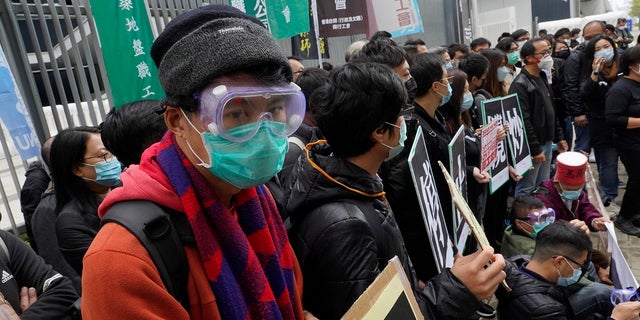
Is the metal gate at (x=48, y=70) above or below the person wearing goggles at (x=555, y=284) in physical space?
above

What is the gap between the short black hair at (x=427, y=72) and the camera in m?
3.14

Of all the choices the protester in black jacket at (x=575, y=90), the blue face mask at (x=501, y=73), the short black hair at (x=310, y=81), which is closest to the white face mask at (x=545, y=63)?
the blue face mask at (x=501, y=73)

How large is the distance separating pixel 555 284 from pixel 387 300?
2116mm

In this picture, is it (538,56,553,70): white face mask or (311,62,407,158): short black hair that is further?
(538,56,553,70): white face mask

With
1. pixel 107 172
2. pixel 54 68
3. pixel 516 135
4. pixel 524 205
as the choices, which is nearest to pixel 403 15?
pixel 516 135

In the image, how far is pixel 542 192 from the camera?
3.99 meters

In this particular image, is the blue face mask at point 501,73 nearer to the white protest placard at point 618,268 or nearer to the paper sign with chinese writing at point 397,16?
the paper sign with chinese writing at point 397,16

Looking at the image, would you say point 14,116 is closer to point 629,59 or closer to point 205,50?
point 205,50

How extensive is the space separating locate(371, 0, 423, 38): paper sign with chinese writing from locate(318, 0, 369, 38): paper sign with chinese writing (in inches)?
29.4

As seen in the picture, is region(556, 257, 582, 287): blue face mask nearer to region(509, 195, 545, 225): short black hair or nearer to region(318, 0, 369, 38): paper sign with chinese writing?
region(509, 195, 545, 225): short black hair

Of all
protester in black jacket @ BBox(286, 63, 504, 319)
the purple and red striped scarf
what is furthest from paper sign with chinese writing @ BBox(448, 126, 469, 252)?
the purple and red striped scarf

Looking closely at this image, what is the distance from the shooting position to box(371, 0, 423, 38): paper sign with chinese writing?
6.68m

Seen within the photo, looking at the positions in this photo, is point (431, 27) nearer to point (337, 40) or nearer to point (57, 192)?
point (337, 40)

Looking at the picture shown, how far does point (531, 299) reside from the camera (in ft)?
8.23
